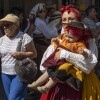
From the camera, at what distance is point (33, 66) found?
496cm

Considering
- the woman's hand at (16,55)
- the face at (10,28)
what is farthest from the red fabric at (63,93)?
the face at (10,28)

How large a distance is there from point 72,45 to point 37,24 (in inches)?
143

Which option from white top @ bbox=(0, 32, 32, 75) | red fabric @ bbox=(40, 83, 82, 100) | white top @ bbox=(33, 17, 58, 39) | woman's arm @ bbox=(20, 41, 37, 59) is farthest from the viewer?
white top @ bbox=(33, 17, 58, 39)

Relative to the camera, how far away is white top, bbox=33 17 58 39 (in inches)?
309

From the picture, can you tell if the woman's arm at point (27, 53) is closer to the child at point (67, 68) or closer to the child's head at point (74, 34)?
the child at point (67, 68)

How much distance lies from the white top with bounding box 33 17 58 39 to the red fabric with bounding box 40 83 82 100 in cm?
350

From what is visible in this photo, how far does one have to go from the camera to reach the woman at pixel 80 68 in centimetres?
422

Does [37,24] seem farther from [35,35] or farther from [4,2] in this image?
[4,2]

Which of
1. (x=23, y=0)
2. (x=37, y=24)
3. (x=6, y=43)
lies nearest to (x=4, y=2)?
(x=23, y=0)

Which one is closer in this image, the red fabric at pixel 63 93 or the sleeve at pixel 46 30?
the red fabric at pixel 63 93

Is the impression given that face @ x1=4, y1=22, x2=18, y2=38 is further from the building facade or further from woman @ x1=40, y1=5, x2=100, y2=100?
the building facade

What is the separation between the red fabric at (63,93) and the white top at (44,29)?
138 inches

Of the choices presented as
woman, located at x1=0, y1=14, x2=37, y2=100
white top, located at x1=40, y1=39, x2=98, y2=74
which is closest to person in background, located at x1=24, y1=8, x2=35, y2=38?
woman, located at x1=0, y1=14, x2=37, y2=100

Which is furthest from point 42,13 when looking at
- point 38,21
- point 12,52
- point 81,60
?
point 81,60
